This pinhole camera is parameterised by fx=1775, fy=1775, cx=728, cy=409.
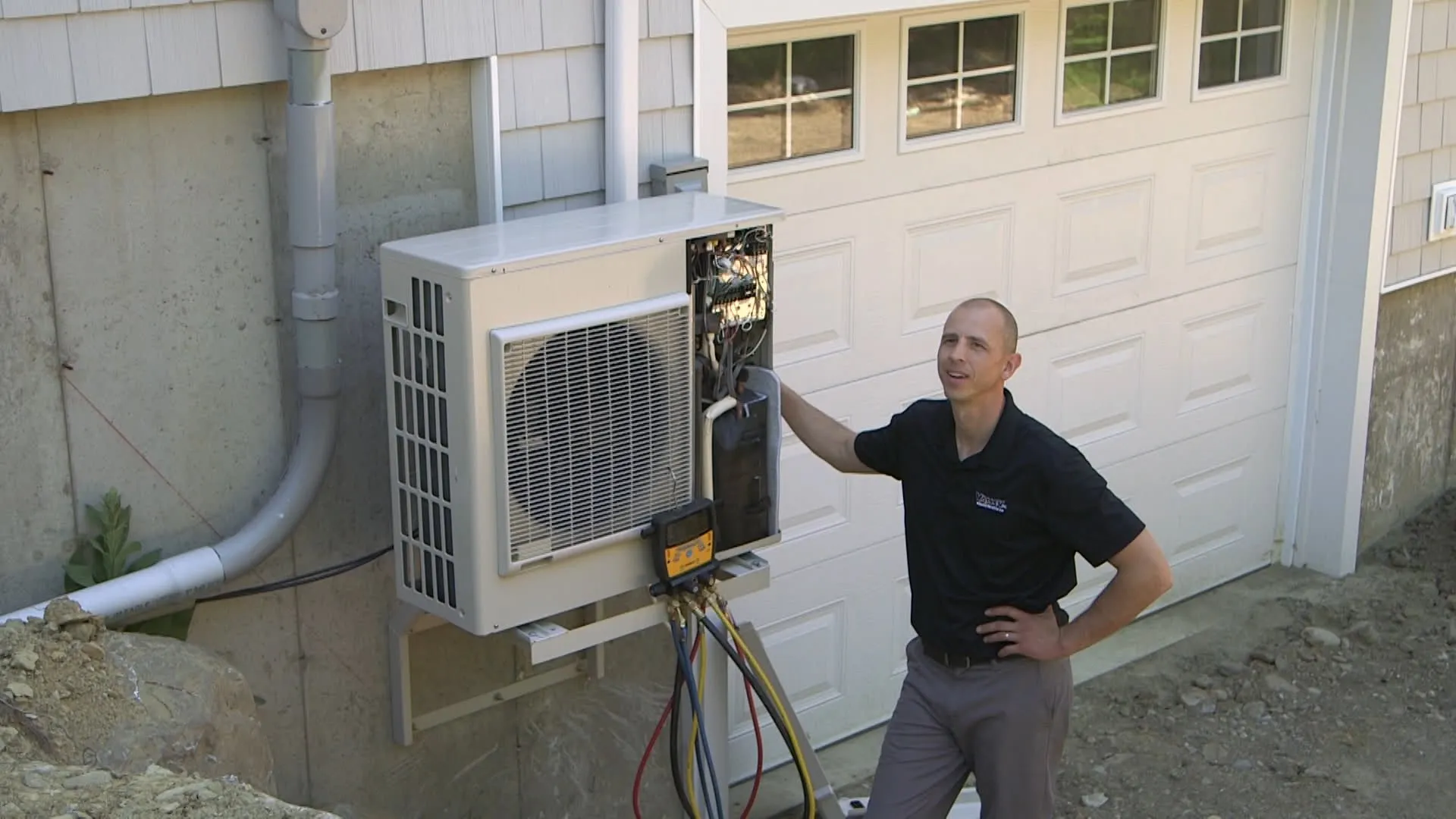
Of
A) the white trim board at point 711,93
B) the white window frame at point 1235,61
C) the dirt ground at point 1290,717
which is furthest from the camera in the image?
the white window frame at point 1235,61

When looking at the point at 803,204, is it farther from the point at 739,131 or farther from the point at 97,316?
the point at 97,316

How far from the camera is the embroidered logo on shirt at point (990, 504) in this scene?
4059 millimetres

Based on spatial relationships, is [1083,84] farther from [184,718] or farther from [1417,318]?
[184,718]

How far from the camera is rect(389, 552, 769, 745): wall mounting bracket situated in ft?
13.6

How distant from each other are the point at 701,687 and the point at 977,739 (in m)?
0.79

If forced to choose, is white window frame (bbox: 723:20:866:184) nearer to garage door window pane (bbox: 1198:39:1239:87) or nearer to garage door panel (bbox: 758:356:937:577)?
garage door panel (bbox: 758:356:937:577)

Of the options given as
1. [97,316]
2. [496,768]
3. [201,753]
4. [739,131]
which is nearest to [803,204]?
[739,131]

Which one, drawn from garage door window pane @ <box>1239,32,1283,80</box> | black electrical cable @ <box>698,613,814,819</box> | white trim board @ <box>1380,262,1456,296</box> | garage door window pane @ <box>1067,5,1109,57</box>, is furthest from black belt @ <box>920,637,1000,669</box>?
white trim board @ <box>1380,262,1456,296</box>

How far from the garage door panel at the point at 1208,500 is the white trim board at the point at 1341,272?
139mm

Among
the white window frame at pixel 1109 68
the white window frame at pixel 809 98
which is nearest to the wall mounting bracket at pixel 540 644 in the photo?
the white window frame at pixel 809 98

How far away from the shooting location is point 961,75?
570cm

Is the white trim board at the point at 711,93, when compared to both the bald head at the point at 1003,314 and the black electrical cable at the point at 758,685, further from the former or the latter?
the black electrical cable at the point at 758,685

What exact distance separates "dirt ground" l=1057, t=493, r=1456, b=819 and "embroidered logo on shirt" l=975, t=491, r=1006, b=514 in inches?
71.1

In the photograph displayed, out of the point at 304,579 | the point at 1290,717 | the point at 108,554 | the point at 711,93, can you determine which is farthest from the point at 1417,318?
the point at 108,554
